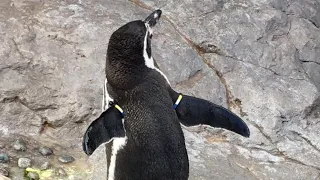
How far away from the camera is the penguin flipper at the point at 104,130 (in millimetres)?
2693

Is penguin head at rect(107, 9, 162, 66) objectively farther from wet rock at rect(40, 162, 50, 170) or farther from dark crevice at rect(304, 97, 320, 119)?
dark crevice at rect(304, 97, 320, 119)

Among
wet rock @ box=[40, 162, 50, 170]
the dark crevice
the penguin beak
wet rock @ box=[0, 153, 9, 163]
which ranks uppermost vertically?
the penguin beak

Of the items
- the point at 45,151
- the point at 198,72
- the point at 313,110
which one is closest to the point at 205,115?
the point at 45,151

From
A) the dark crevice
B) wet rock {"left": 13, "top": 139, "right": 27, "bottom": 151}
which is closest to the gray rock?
wet rock {"left": 13, "top": 139, "right": 27, "bottom": 151}

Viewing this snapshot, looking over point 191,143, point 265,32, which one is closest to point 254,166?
point 191,143

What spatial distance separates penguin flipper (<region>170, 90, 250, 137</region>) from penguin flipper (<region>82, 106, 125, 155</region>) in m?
0.32

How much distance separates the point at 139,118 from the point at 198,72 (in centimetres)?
151

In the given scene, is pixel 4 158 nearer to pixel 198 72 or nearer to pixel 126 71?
pixel 126 71

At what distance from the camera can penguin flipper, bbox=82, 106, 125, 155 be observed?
269 centimetres

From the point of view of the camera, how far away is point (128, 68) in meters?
2.85

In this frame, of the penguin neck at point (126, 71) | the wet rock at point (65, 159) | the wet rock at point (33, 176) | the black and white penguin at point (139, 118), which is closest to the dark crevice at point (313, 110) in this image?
the black and white penguin at point (139, 118)

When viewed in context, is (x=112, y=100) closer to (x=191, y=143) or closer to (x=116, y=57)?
(x=116, y=57)

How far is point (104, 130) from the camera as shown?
8.97 feet

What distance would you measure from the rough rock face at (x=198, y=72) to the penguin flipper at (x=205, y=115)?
1.93ft
